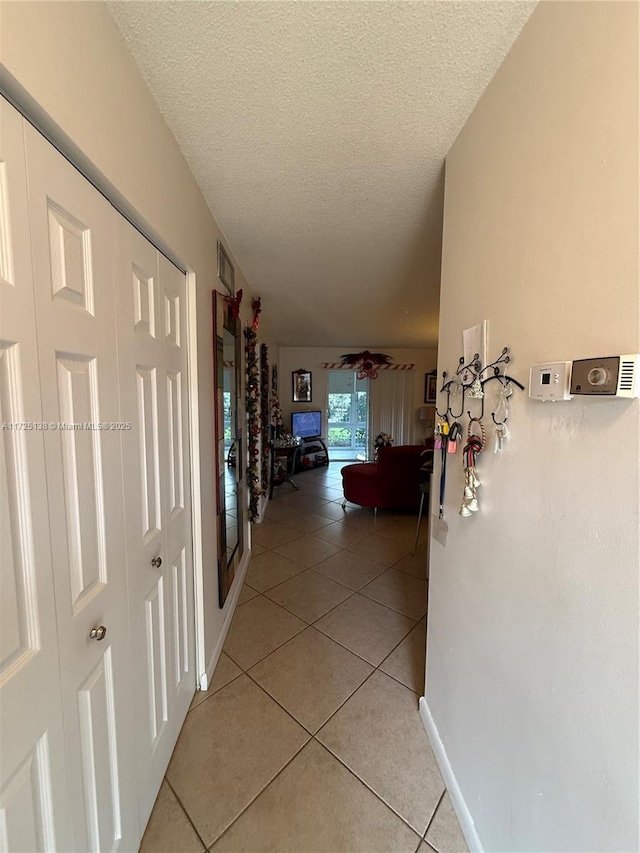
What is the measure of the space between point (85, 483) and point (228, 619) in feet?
5.55

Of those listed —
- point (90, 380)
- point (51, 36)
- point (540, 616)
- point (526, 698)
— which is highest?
point (51, 36)

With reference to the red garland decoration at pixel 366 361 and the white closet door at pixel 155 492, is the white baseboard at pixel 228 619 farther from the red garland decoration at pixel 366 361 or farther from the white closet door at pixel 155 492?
the red garland decoration at pixel 366 361

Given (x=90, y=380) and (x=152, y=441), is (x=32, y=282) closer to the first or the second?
(x=90, y=380)

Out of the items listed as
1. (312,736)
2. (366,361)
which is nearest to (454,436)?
(312,736)

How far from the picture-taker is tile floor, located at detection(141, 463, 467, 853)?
1.13 m

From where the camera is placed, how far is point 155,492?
1.19m

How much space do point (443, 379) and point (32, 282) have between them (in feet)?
4.14

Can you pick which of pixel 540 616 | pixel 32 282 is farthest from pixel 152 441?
pixel 540 616

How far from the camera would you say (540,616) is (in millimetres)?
775

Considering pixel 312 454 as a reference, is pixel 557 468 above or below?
above

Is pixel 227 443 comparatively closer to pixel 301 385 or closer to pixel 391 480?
pixel 391 480

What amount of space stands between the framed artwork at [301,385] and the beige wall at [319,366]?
83 mm

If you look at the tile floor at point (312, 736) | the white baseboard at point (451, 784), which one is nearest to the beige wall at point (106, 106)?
the tile floor at point (312, 736)

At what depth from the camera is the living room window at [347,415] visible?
715cm
